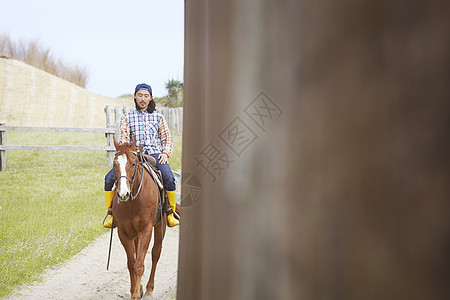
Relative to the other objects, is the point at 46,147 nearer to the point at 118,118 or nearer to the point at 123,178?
the point at 118,118

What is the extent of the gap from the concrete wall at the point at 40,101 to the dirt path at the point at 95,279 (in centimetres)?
753

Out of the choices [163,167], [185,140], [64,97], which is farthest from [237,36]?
[64,97]

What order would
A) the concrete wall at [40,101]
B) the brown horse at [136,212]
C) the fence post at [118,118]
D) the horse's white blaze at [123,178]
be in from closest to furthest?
the horse's white blaze at [123,178]
the brown horse at [136,212]
the fence post at [118,118]
the concrete wall at [40,101]

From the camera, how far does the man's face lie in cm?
183

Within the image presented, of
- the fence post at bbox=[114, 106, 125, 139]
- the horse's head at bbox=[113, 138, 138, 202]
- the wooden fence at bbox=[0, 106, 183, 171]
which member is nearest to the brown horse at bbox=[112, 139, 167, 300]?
the horse's head at bbox=[113, 138, 138, 202]

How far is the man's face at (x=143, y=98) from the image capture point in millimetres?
1825

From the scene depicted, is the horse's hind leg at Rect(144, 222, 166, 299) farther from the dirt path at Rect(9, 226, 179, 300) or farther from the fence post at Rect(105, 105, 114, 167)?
the fence post at Rect(105, 105, 114, 167)

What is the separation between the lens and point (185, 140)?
0.54 m

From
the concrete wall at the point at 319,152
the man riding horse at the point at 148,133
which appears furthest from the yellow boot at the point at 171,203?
the concrete wall at the point at 319,152

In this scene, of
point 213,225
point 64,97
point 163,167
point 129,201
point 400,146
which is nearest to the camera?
point 400,146

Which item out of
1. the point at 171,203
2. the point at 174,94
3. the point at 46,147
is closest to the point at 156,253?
the point at 171,203

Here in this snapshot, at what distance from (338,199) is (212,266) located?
0.62 ft

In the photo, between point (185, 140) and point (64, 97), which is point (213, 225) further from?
point (64, 97)

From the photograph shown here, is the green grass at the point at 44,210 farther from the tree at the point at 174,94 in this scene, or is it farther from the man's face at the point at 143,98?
the tree at the point at 174,94
